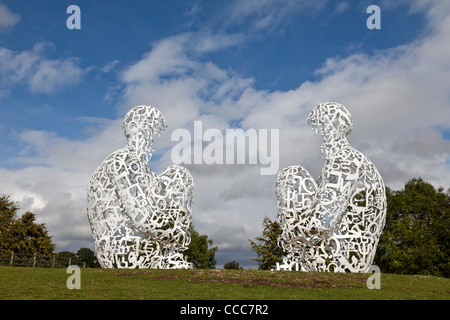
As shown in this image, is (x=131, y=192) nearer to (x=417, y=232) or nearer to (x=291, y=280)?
(x=291, y=280)

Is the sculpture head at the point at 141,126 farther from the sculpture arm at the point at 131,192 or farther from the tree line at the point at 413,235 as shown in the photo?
the tree line at the point at 413,235

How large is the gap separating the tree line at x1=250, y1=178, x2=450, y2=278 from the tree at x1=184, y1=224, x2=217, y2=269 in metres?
5.94

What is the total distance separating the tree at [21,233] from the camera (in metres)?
29.3

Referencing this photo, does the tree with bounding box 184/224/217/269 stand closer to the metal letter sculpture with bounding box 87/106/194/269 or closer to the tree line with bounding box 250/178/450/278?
the tree line with bounding box 250/178/450/278

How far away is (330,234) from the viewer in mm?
14805

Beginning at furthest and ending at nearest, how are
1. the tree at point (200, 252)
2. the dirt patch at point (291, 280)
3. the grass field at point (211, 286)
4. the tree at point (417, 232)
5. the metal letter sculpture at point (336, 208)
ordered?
the tree at point (200, 252) → the tree at point (417, 232) → the metal letter sculpture at point (336, 208) → the dirt patch at point (291, 280) → the grass field at point (211, 286)

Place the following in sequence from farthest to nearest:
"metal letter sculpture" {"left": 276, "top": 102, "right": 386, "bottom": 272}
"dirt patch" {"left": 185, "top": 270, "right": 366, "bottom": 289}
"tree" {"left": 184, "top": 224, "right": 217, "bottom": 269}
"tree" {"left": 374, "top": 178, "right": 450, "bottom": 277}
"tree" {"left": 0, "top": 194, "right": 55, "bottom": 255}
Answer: "tree" {"left": 184, "top": 224, "right": 217, "bottom": 269}
"tree" {"left": 0, "top": 194, "right": 55, "bottom": 255}
"tree" {"left": 374, "top": 178, "right": 450, "bottom": 277}
"metal letter sculpture" {"left": 276, "top": 102, "right": 386, "bottom": 272}
"dirt patch" {"left": 185, "top": 270, "right": 366, "bottom": 289}

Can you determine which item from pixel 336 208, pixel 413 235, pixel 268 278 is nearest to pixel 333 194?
pixel 336 208

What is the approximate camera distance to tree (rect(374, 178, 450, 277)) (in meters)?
24.5

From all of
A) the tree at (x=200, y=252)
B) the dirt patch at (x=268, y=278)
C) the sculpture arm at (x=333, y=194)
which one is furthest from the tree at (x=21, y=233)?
the sculpture arm at (x=333, y=194)

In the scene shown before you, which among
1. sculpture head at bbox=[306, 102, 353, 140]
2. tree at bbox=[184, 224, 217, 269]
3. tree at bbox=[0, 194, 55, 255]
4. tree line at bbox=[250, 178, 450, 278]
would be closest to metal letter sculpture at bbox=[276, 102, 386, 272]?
sculpture head at bbox=[306, 102, 353, 140]
